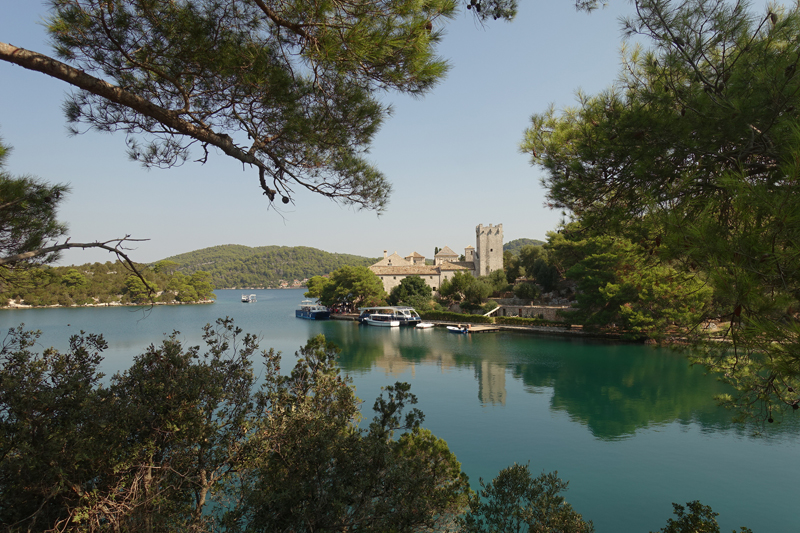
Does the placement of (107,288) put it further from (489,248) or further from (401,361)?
(401,361)

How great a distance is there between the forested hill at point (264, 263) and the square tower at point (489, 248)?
2418 inches

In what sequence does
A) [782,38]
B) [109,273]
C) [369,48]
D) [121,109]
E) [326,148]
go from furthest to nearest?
[109,273] < [326,148] < [121,109] < [782,38] < [369,48]

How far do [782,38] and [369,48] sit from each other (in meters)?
2.73

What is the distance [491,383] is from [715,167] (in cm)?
1256

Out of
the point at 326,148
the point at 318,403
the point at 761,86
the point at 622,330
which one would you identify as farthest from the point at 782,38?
the point at 622,330

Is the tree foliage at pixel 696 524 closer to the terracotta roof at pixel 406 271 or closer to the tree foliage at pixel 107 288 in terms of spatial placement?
the tree foliage at pixel 107 288

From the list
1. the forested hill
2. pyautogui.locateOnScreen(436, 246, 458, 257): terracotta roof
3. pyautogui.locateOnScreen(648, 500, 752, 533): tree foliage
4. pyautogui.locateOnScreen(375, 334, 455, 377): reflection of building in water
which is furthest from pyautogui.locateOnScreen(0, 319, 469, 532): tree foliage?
the forested hill

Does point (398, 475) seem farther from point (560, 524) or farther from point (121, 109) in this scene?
point (121, 109)

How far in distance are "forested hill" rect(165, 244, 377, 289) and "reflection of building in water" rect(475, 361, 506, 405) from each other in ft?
287

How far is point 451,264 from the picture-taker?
4309 centimetres

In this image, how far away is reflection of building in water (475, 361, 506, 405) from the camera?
1308 centimetres

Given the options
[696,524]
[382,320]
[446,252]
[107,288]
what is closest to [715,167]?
[696,524]

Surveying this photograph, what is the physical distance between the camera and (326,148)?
3855 millimetres

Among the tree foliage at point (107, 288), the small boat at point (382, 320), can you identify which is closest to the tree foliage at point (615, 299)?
the small boat at point (382, 320)
